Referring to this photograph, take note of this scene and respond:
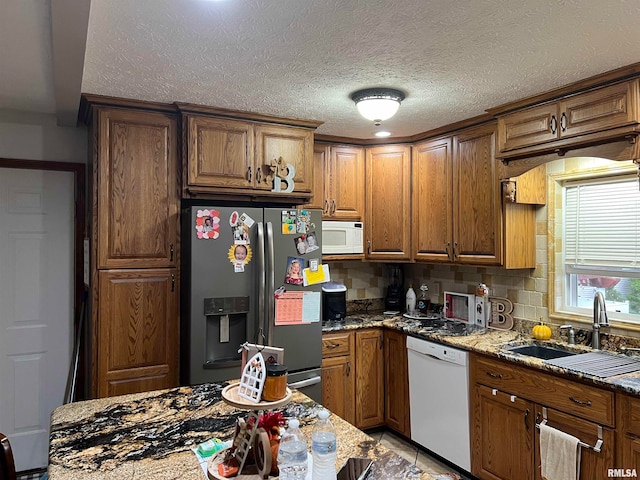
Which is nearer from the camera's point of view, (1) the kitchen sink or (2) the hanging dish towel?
(2) the hanging dish towel

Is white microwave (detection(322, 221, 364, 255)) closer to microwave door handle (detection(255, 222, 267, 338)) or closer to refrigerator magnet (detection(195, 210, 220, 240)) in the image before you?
microwave door handle (detection(255, 222, 267, 338))

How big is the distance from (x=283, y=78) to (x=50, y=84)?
1301 millimetres

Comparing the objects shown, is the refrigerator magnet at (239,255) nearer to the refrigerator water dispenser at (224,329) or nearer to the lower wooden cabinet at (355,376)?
the refrigerator water dispenser at (224,329)

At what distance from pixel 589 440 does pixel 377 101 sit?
6.75 ft

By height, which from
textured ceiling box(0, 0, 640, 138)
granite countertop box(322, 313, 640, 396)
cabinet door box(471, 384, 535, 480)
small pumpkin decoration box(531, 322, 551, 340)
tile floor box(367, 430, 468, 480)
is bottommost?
tile floor box(367, 430, 468, 480)

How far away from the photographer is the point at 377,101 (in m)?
2.58

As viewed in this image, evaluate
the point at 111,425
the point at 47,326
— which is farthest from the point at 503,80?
the point at 47,326

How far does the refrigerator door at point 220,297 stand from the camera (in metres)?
2.67

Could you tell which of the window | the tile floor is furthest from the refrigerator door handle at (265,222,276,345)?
the window

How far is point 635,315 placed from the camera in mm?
2656

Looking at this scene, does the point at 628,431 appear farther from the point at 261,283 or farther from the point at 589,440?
the point at 261,283

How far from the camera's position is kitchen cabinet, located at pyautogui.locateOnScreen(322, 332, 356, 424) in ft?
11.1

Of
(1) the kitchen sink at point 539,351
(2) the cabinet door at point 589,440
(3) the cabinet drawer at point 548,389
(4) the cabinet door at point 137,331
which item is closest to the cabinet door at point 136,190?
(4) the cabinet door at point 137,331

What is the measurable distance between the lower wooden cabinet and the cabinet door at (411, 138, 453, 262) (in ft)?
2.60
